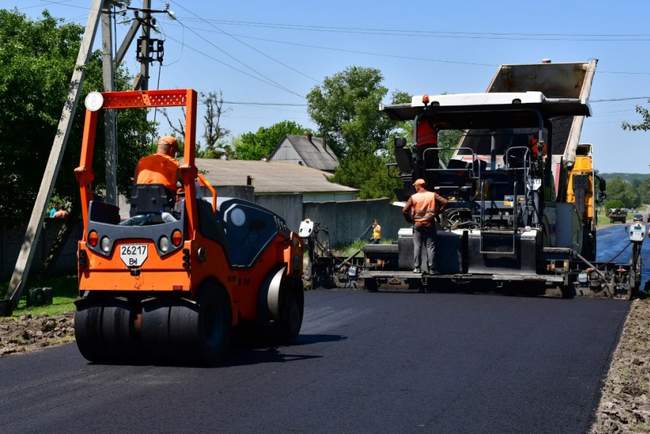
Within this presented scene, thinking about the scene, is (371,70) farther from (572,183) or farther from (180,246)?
(180,246)

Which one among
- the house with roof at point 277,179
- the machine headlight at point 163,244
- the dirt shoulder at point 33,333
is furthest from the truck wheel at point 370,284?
the house with roof at point 277,179

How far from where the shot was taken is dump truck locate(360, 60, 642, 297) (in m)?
15.3

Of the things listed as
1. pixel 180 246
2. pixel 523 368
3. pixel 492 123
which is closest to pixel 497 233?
pixel 492 123

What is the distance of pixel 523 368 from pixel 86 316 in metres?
3.96

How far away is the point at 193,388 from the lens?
7984 millimetres

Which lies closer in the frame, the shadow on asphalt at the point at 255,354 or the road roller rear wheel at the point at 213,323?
the road roller rear wheel at the point at 213,323

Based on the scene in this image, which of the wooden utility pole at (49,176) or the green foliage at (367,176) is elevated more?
the green foliage at (367,176)

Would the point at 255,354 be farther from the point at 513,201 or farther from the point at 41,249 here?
the point at 41,249

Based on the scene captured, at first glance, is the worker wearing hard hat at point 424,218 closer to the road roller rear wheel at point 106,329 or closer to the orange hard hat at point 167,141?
the orange hard hat at point 167,141


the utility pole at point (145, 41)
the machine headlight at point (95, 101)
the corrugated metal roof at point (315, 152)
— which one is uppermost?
the corrugated metal roof at point (315, 152)

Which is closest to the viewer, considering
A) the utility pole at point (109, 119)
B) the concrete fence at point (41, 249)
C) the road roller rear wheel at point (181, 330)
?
the road roller rear wheel at point (181, 330)

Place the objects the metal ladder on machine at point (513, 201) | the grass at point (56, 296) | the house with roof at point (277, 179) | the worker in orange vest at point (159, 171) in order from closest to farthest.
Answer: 1. the worker in orange vest at point (159, 171)
2. the metal ladder on machine at point (513, 201)
3. the grass at point (56, 296)
4. the house with roof at point (277, 179)

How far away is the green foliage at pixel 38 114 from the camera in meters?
19.4

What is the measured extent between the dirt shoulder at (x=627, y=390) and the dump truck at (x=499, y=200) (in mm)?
3811
